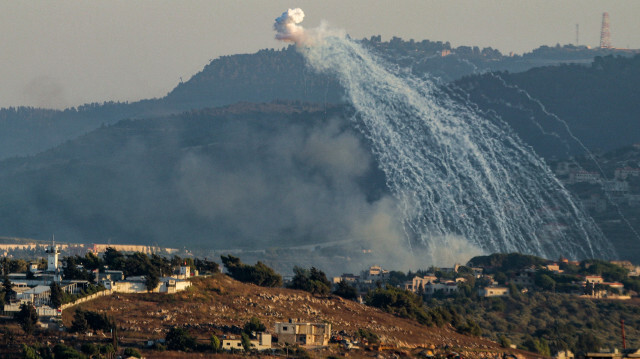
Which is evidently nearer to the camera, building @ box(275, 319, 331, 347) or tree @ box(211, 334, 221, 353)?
tree @ box(211, 334, 221, 353)

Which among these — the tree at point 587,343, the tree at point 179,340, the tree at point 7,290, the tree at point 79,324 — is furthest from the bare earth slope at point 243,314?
the tree at point 587,343

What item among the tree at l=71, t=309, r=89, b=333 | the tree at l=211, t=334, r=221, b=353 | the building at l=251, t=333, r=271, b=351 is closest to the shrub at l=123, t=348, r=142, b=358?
the tree at l=211, t=334, r=221, b=353

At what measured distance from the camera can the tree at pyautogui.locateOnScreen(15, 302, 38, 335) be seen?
10944 centimetres

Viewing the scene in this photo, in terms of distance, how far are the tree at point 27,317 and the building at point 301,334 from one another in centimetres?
1833

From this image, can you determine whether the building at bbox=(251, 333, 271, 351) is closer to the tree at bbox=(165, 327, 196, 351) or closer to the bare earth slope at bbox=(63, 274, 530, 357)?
the bare earth slope at bbox=(63, 274, 530, 357)

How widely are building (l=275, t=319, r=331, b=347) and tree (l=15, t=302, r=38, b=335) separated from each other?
18.3 metres

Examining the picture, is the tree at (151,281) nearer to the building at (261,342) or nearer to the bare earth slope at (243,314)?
the bare earth slope at (243,314)

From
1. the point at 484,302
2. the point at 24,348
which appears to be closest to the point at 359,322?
the point at 24,348

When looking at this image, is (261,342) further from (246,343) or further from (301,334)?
(301,334)

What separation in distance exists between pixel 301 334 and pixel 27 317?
2074 cm

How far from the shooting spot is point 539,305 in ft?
621

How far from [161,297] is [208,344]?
1879 centimetres

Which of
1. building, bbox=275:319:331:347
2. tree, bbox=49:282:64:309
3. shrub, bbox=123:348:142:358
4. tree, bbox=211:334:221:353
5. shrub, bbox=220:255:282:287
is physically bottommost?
shrub, bbox=123:348:142:358

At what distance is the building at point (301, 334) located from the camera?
117 meters
